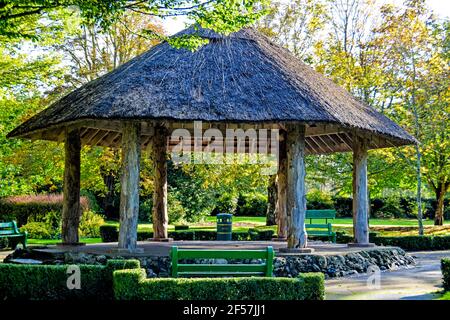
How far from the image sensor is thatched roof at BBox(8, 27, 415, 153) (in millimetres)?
11992

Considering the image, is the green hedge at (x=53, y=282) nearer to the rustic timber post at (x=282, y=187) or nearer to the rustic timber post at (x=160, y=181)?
the rustic timber post at (x=160, y=181)

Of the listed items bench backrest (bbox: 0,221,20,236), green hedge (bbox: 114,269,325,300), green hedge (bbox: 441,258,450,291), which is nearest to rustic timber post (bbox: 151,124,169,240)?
bench backrest (bbox: 0,221,20,236)

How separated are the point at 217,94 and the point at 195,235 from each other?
10452 millimetres

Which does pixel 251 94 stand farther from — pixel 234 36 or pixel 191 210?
pixel 191 210

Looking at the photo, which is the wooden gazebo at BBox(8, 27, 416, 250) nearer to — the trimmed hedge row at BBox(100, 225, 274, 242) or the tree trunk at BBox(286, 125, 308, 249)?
the tree trunk at BBox(286, 125, 308, 249)

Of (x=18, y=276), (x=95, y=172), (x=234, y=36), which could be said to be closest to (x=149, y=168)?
(x=95, y=172)

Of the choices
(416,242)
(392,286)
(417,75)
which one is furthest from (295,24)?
(392,286)

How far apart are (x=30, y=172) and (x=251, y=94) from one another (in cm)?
1555

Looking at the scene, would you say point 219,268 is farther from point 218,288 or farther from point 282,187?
point 282,187

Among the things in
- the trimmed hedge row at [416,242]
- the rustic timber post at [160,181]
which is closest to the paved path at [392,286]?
the trimmed hedge row at [416,242]

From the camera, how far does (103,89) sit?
13.1 meters

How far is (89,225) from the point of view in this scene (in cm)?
2636

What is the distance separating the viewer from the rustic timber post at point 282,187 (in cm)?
1733

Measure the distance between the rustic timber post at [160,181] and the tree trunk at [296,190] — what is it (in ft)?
15.3
